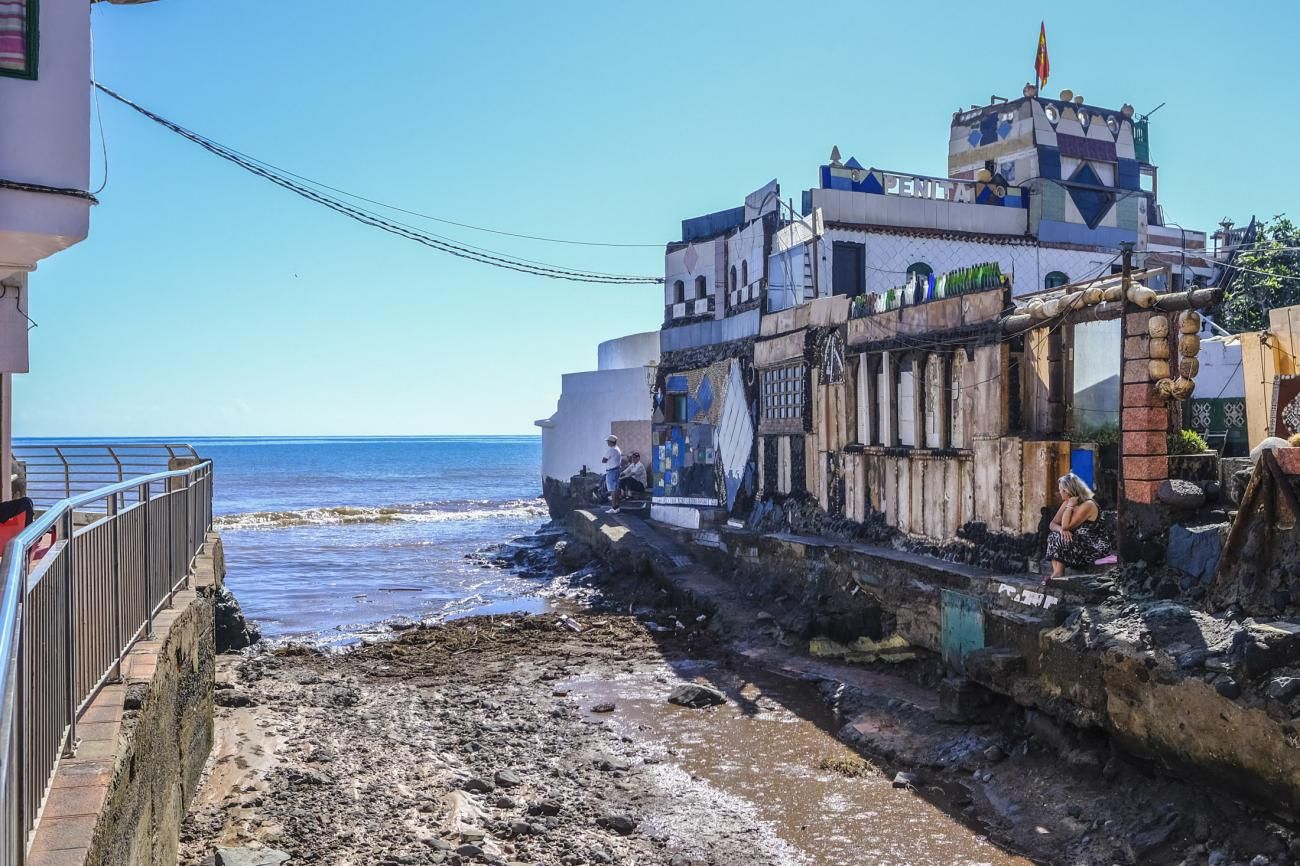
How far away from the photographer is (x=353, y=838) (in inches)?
304

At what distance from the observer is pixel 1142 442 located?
9.73 metres

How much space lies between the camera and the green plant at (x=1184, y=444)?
9.91 meters

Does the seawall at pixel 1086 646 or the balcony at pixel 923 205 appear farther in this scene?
the balcony at pixel 923 205

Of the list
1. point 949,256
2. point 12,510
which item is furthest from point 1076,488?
point 949,256

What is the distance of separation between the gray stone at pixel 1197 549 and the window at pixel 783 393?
817cm

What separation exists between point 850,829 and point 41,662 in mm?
6402

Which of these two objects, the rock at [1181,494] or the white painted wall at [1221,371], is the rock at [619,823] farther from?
the white painted wall at [1221,371]

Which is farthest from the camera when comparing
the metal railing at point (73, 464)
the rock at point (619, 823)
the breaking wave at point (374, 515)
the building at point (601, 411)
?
the breaking wave at point (374, 515)

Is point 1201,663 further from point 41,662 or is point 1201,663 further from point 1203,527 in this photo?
point 41,662

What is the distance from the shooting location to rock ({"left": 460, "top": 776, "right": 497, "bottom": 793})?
8.89m

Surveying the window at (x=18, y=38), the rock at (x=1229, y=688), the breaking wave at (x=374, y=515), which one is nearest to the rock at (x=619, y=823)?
the rock at (x=1229, y=688)

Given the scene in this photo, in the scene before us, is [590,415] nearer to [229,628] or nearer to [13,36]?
[229,628]

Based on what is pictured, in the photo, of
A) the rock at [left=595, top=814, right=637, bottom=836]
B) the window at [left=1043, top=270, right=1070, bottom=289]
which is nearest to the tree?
the window at [left=1043, top=270, right=1070, bottom=289]

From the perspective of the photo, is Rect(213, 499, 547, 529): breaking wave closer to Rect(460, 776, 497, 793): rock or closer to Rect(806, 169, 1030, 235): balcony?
Rect(806, 169, 1030, 235): balcony
